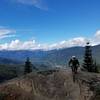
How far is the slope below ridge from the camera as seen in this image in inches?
1251

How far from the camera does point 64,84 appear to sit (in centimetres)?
3438

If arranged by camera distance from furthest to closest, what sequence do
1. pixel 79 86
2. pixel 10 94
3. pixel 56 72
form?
pixel 56 72, pixel 79 86, pixel 10 94

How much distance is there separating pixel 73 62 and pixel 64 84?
3.63 m

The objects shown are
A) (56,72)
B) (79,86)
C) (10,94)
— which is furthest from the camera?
(56,72)

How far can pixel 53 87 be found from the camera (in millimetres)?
33938

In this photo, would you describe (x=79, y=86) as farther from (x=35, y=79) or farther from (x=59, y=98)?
(x=35, y=79)

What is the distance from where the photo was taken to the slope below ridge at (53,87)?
31.8m

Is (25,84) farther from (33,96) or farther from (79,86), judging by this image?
(79,86)

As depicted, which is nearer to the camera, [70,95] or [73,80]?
[70,95]

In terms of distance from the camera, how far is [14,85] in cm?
Result: 3369

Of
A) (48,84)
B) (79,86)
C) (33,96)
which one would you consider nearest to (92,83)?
(79,86)

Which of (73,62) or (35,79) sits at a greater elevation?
(73,62)

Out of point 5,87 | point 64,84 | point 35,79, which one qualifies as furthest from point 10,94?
point 64,84

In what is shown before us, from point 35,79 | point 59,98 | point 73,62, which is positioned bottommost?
point 59,98
